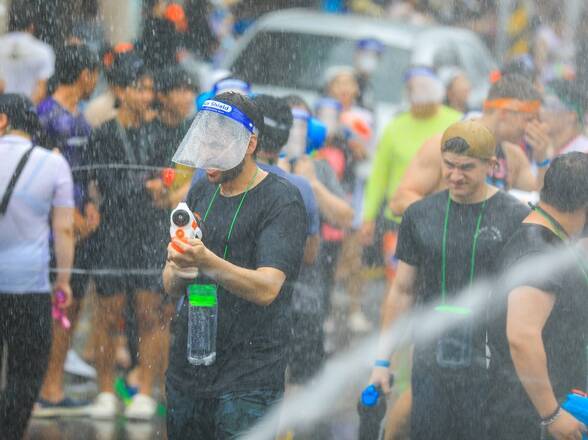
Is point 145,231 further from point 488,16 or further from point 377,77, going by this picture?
point 488,16

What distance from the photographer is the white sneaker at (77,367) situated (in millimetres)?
8625

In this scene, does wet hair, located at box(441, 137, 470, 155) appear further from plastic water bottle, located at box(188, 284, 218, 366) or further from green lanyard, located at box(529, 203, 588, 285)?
plastic water bottle, located at box(188, 284, 218, 366)

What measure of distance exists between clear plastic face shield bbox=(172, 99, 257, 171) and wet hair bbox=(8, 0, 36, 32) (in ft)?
19.2

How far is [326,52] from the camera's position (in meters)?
14.4

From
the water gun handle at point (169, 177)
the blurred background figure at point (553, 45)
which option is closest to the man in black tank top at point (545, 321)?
the water gun handle at point (169, 177)

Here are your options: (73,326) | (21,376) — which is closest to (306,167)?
(73,326)

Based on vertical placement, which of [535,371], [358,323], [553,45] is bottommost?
[358,323]

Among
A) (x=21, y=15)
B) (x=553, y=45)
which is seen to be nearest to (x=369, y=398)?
(x=21, y=15)

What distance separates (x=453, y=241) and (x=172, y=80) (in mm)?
3029

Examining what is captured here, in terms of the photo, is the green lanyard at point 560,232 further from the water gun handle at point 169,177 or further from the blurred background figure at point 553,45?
the blurred background figure at point 553,45

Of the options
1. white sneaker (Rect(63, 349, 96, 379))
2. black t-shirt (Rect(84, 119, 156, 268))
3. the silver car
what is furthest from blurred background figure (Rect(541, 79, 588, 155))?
the silver car

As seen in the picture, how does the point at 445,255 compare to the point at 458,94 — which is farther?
the point at 458,94

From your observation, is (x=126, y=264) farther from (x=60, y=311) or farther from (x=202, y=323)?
(x=202, y=323)

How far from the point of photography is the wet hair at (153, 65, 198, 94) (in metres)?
8.18
